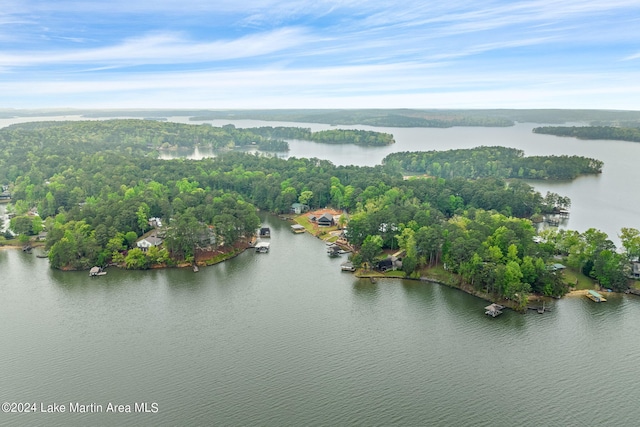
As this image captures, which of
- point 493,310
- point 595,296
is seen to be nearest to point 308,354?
point 493,310

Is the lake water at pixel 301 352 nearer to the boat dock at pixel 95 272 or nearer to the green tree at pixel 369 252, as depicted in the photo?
the boat dock at pixel 95 272

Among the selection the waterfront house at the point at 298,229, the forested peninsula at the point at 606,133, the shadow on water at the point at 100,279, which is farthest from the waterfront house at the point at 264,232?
the forested peninsula at the point at 606,133

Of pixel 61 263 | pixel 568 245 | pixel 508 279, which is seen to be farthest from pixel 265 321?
pixel 568 245

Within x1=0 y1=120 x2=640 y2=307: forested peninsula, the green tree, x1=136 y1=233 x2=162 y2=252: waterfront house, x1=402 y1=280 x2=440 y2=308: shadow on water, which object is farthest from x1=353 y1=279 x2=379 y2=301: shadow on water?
x1=136 y1=233 x2=162 y2=252: waterfront house

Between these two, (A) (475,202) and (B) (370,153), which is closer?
(A) (475,202)

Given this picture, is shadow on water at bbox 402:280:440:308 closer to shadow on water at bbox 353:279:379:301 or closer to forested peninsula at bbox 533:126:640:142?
shadow on water at bbox 353:279:379:301

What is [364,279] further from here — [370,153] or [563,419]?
[370,153]
